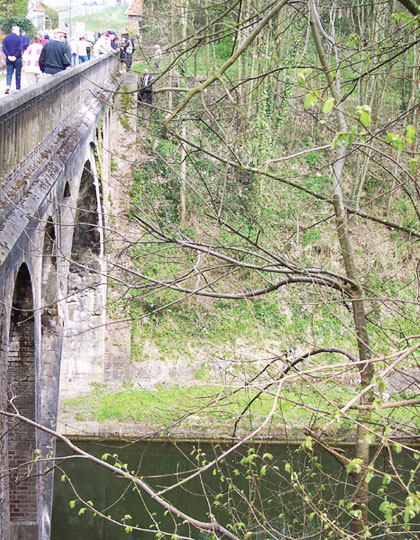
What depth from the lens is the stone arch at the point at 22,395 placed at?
23.6ft

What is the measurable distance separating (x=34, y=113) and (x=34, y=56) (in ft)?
22.2

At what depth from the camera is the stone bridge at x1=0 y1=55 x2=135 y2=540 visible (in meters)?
5.44

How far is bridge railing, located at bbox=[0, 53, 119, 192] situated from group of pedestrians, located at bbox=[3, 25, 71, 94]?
62cm

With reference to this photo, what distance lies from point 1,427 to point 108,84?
1114cm

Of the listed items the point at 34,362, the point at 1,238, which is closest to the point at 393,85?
the point at 34,362

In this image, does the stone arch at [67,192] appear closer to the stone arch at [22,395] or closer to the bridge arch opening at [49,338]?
the bridge arch opening at [49,338]

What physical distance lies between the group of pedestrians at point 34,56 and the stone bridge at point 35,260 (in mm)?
519

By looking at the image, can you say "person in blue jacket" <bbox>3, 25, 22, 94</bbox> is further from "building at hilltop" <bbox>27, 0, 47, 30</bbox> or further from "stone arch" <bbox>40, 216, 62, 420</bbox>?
"building at hilltop" <bbox>27, 0, 47, 30</bbox>

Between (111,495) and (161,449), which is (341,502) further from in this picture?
(161,449)

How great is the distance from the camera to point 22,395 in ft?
25.7

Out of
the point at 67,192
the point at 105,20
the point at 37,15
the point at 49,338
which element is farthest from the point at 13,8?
the point at 49,338

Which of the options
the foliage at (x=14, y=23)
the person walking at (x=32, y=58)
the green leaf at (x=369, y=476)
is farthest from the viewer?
the foliage at (x=14, y=23)

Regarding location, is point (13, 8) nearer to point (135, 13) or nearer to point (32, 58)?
point (135, 13)

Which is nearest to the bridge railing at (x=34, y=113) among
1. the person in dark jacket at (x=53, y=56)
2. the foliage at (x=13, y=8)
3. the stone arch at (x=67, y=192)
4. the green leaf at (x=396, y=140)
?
the person in dark jacket at (x=53, y=56)
